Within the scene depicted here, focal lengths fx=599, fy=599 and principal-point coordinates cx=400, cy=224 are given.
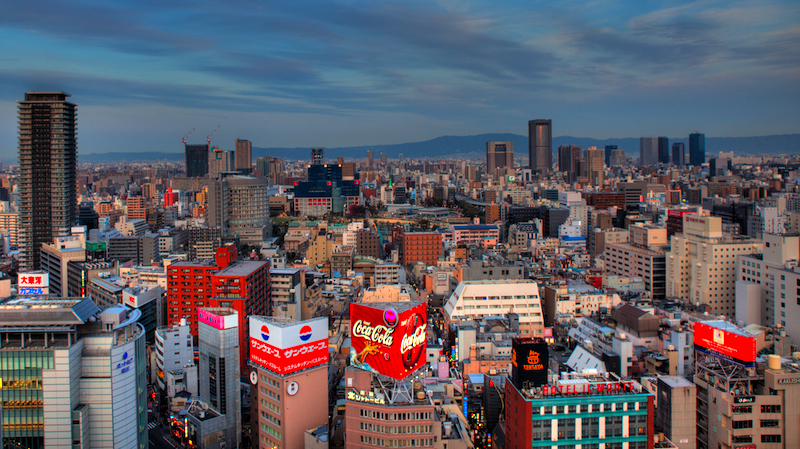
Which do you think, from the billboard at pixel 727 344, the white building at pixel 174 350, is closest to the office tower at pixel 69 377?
the white building at pixel 174 350

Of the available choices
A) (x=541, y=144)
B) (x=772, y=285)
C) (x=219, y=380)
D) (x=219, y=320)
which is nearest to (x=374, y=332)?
(x=219, y=320)

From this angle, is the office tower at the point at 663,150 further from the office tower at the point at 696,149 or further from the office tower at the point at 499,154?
the office tower at the point at 499,154

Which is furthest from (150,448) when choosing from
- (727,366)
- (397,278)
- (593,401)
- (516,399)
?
(397,278)

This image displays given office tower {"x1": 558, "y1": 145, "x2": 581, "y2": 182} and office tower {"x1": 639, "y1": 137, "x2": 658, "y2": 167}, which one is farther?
office tower {"x1": 639, "y1": 137, "x2": 658, "y2": 167}

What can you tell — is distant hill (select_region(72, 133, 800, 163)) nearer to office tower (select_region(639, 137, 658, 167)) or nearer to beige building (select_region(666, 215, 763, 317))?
office tower (select_region(639, 137, 658, 167))

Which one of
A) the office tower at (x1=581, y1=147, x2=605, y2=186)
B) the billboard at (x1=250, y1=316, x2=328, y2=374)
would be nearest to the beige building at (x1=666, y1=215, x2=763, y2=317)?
the billboard at (x1=250, y1=316, x2=328, y2=374)

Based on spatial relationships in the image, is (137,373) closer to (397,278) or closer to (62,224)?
(397,278)
